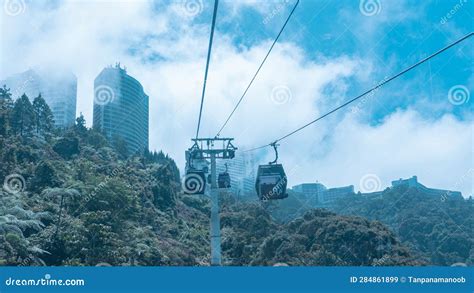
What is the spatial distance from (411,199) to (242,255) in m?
38.8

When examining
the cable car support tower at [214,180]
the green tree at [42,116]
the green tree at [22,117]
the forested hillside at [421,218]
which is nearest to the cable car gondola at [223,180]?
the cable car support tower at [214,180]

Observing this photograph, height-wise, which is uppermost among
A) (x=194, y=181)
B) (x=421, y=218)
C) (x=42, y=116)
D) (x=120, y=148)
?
(x=42, y=116)

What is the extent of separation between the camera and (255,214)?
41469mm

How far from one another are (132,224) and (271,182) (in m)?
19.0

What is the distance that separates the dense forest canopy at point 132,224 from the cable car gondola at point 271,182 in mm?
12197

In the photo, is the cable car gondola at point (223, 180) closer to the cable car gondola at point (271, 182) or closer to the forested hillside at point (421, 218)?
the cable car gondola at point (271, 182)

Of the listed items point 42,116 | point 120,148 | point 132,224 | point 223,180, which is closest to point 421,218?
point 132,224

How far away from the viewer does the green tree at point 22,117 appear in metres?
43.8

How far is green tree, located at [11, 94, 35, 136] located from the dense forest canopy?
99 mm

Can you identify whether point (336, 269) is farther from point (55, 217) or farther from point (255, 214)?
point (255, 214)

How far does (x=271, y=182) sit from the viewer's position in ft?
44.9

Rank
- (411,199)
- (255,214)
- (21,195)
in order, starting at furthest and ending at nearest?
(411,199) < (255,214) < (21,195)

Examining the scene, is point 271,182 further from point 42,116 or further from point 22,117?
point 42,116

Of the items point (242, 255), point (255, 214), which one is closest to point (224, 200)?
point (255, 214)
